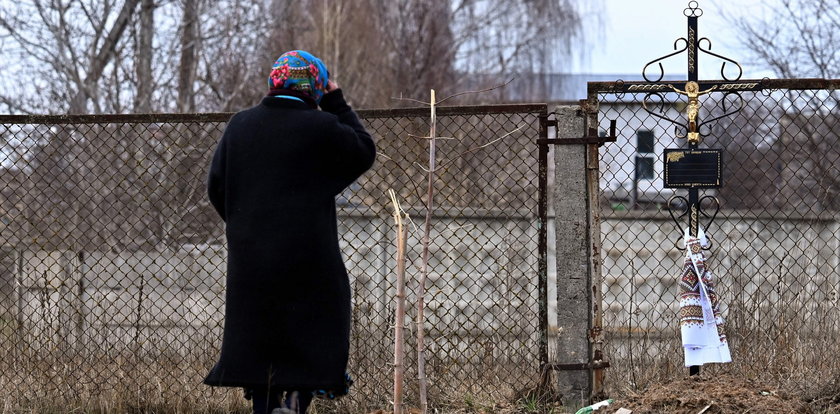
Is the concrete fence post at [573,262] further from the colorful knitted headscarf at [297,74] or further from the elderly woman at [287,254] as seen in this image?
the colorful knitted headscarf at [297,74]

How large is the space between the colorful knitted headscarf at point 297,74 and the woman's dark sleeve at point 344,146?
0.10 metres

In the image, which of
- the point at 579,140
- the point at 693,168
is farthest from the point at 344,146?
the point at 693,168

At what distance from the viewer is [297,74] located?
145 inches

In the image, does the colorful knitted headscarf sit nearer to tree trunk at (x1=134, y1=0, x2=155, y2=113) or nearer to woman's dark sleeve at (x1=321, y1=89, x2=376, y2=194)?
woman's dark sleeve at (x1=321, y1=89, x2=376, y2=194)

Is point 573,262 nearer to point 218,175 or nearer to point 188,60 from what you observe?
point 218,175

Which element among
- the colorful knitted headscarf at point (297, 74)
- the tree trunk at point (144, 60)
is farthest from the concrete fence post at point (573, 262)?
the tree trunk at point (144, 60)

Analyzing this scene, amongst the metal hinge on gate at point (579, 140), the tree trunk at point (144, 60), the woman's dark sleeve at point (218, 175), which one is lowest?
the woman's dark sleeve at point (218, 175)

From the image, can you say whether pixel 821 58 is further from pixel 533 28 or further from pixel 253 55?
pixel 533 28

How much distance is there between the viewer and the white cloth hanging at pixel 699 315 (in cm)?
457

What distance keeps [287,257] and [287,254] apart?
11mm

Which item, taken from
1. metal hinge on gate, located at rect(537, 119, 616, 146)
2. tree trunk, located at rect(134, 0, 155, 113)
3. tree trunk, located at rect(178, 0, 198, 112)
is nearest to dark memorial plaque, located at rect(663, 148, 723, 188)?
metal hinge on gate, located at rect(537, 119, 616, 146)

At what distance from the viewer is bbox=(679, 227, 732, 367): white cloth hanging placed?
4.57 m

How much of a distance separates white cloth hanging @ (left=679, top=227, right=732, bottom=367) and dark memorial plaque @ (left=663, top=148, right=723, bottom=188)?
0.28 meters

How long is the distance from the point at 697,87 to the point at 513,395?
186cm
